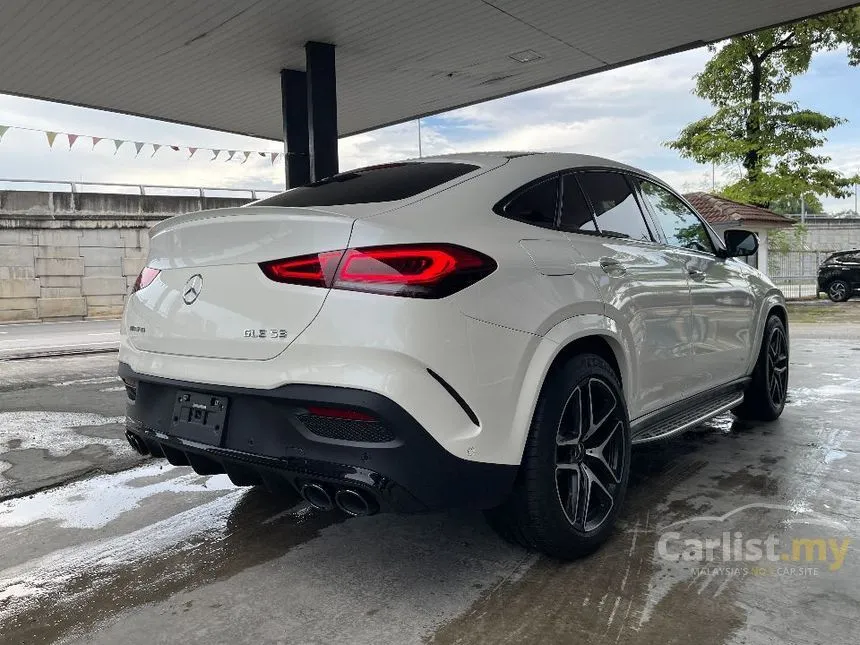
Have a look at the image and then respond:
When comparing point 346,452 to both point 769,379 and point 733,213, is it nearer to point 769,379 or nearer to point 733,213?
point 769,379

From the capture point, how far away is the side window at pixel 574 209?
9.55 feet

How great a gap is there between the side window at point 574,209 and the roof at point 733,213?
57.8ft

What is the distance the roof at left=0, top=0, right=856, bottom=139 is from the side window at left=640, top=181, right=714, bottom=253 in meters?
4.59

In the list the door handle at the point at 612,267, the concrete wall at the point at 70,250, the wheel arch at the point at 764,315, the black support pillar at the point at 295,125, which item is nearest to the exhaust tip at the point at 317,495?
the door handle at the point at 612,267

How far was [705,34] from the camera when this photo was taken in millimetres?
8602

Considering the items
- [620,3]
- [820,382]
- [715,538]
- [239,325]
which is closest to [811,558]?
[715,538]

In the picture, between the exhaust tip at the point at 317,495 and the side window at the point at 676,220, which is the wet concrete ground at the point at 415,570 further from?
the side window at the point at 676,220

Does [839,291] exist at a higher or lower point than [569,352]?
lower

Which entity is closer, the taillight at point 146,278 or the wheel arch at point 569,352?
the wheel arch at point 569,352

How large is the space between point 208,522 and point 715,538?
2.25 metres

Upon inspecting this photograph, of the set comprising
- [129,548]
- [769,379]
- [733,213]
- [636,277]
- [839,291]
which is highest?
[733,213]

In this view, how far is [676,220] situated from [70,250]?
1966 centimetres

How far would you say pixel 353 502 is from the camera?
7.35 feet

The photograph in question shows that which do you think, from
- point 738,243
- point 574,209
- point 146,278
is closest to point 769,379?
point 738,243
